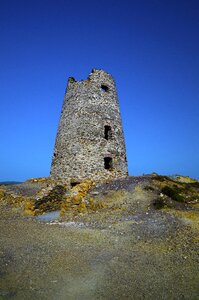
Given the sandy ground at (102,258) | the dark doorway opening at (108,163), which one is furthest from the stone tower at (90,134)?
the sandy ground at (102,258)

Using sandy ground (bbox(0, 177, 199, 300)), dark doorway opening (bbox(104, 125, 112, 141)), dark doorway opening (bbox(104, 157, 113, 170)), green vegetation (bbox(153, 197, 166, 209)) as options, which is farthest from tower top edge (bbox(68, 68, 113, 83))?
sandy ground (bbox(0, 177, 199, 300))

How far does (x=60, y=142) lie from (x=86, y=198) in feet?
28.4

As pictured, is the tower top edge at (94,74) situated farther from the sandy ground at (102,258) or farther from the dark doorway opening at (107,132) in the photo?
the sandy ground at (102,258)

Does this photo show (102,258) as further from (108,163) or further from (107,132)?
(107,132)

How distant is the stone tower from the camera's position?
23.5m

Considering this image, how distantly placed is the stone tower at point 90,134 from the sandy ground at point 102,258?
30.2 ft

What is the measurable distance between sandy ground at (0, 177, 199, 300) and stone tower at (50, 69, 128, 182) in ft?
30.2

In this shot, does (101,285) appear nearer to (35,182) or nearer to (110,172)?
(110,172)

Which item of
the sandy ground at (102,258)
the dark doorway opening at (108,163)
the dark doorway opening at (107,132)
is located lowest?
the sandy ground at (102,258)

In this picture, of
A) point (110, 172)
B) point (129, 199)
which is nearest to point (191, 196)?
point (129, 199)

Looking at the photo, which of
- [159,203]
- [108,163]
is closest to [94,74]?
[108,163]

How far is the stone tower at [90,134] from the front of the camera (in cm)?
2345

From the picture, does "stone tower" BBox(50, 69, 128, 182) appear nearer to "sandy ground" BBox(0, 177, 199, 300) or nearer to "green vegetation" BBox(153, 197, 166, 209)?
"green vegetation" BBox(153, 197, 166, 209)

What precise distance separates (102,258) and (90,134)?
53.2 ft
